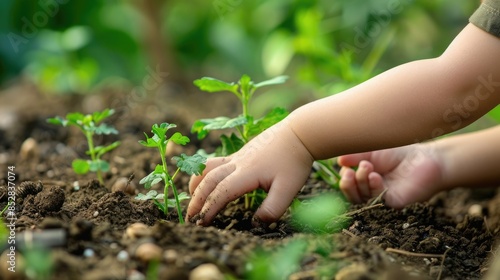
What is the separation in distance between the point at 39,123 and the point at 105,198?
133cm

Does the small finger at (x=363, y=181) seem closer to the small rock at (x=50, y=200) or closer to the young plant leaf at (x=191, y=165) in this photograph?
the young plant leaf at (x=191, y=165)

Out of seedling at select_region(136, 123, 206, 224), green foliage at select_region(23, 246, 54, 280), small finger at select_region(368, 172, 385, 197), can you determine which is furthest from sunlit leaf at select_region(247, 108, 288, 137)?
green foliage at select_region(23, 246, 54, 280)

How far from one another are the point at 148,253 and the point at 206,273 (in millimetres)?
132

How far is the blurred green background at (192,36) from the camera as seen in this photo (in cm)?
378

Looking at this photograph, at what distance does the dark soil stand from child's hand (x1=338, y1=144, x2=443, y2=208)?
→ 81mm

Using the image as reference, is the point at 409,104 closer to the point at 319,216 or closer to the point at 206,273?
the point at 319,216

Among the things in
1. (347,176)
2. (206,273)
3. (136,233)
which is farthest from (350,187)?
(206,273)

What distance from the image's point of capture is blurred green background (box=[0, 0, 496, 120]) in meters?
3.78

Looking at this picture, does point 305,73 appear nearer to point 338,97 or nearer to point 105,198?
point 338,97

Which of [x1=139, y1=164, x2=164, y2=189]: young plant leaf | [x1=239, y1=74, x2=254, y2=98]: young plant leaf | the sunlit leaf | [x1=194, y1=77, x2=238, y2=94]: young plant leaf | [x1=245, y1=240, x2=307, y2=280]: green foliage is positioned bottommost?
[x1=245, y1=240, x2=307, y2=280]: green foliage

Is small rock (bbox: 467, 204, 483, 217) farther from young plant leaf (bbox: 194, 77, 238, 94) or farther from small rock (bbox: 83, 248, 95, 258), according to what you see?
small rock (bbox: 83, 248, 95, 258)

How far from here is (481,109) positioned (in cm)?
162

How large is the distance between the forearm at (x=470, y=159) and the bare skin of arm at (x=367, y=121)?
434 millimetres

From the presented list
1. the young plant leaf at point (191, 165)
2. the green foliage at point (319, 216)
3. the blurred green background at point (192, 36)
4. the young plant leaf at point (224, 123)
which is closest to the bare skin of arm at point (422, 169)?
the green foliage at point (319, 216)
